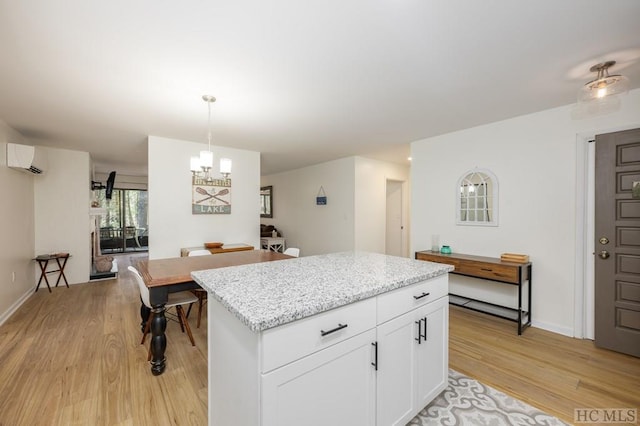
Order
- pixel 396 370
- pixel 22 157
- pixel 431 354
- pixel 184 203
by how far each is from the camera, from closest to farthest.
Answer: pixel 396 370 → pixel 431 354 → pixel 22 157 → pixel 184 203

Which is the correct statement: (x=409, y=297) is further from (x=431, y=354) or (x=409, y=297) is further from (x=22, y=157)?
(x=22, y=157)

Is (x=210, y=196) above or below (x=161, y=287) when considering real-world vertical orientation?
above

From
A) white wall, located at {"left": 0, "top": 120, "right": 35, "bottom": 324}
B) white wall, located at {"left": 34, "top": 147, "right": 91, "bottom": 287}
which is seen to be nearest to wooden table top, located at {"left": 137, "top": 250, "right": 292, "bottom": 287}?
white wall, located at {"left": 0, "top": 120, "right": 35, "bottom": 324}

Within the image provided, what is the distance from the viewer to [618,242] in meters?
2.46

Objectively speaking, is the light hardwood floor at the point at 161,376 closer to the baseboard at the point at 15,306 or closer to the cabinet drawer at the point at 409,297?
the baseboard at the point at 15,306

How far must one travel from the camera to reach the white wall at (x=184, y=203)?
3.94 meters

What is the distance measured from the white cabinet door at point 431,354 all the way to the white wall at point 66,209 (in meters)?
5.78

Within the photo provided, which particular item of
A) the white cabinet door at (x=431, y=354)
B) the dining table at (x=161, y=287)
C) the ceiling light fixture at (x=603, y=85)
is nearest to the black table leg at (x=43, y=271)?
the dining table at (x=161, y=287)

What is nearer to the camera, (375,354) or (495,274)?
(375,354)

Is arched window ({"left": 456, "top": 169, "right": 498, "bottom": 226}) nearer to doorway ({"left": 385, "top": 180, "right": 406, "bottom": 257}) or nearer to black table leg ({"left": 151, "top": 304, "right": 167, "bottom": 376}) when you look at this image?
doorway ({"left": 385, "top": 180, "right": 406, "bottom": 257})

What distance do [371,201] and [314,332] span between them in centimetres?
454

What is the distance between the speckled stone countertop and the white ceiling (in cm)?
147

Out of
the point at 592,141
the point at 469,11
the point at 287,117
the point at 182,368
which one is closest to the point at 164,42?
the point at 287,117

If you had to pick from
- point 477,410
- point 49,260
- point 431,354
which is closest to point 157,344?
point 431,354
